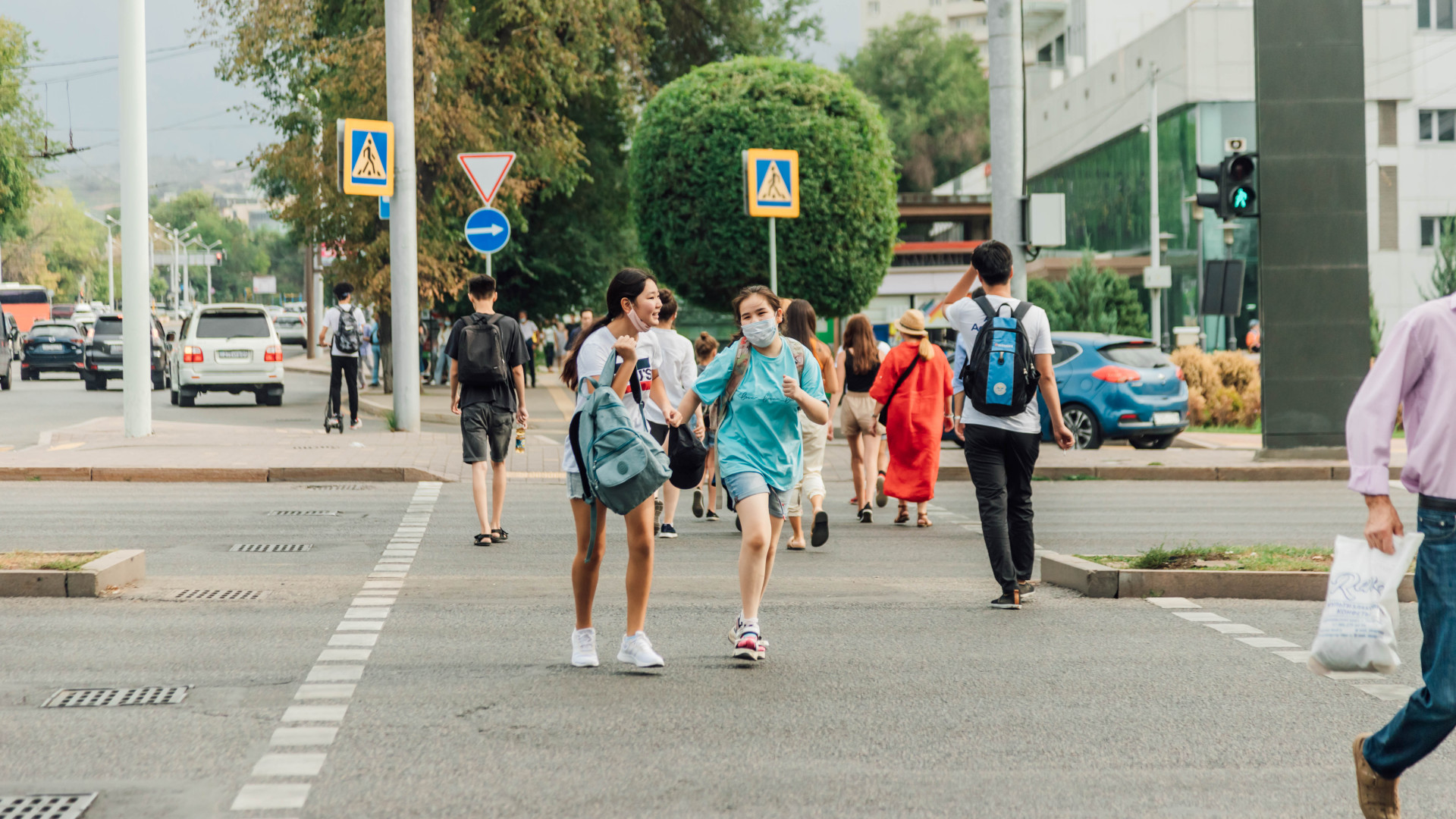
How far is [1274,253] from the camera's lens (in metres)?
18.6

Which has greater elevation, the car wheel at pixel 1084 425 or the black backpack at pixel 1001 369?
the black backpack at pixel 1001 369

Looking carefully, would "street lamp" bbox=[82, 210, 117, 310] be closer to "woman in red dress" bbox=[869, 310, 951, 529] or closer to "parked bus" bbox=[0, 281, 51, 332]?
"parked bus" bbox=[0, 281, 51, 332]

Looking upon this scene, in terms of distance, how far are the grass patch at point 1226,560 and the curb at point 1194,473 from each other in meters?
7.94

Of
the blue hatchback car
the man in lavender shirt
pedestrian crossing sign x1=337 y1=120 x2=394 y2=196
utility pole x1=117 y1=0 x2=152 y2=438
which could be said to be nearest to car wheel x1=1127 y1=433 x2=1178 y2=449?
the blue hatchback car

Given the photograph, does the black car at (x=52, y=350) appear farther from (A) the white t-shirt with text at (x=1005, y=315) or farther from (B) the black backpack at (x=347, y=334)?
(A) the white t-shirt with text at (x=1005, y=315)

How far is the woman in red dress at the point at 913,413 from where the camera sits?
13.2 meters

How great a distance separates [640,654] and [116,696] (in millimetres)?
2116

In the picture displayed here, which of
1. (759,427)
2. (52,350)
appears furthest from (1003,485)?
(52,350)

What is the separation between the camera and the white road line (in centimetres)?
508

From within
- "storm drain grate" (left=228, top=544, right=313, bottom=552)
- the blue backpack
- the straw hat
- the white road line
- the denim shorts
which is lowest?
the white road line

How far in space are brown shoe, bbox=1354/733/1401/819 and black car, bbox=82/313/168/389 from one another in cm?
3467

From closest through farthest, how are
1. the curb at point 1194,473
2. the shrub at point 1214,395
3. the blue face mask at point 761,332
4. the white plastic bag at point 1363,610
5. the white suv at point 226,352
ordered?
the white plastic bag at point 1363,610
the blue face mask at point 761,332
the curb at point 1194,473
the shrub at point 1214,395
the white suv at point 226,352

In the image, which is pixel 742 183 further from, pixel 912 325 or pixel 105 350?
pixel 912 325

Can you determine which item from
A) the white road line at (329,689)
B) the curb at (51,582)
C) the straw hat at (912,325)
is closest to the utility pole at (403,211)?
the straw hat at (912,325)
